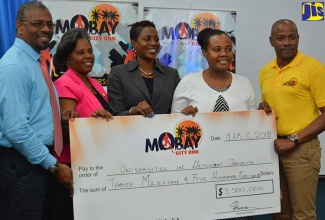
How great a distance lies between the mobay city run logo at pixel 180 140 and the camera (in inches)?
87.4

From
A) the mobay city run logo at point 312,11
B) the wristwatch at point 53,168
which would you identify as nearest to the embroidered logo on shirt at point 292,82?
the wristwatch at point 53,168

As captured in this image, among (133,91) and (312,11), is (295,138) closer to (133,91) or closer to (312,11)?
(133,91)

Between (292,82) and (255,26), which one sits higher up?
(255,26)

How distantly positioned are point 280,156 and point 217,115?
0.60m

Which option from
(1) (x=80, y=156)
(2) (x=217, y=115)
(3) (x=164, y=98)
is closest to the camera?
(1) (x=80, y=156)

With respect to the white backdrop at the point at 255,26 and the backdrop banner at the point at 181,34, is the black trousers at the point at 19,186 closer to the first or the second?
the backdrop banner at the point at 181,34

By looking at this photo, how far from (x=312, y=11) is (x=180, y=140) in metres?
3.39

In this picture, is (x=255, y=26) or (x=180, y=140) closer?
(x=180, y=140)

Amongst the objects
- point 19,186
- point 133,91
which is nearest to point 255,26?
point 133,91

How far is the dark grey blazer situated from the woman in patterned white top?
→ 0.36 ft

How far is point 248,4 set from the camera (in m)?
4.59

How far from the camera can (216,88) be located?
2324 millimetres

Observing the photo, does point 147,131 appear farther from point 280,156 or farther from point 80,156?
point 280,156

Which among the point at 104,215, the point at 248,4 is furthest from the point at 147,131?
the point at 248,4
